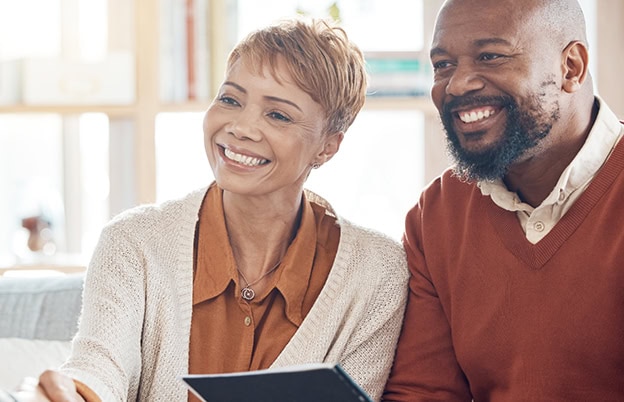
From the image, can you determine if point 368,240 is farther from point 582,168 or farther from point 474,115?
point 582,168

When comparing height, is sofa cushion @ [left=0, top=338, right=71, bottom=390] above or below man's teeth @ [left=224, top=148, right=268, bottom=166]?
below

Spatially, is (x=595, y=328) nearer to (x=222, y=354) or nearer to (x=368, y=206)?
(x=222, y=354)

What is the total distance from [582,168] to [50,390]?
3.39 feet

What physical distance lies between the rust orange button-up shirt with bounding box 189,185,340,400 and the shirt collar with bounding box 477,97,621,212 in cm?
37

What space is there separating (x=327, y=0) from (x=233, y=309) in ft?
5.00

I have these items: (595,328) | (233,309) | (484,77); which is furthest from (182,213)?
(595,328)

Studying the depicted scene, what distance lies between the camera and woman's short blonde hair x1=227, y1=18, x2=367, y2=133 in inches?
77.0

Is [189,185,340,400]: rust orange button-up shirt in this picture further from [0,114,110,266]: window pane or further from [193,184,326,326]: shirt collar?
[0,114,110,266]: window pane

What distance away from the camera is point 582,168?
6.12ft

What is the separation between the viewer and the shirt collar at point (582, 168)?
186 centimetres

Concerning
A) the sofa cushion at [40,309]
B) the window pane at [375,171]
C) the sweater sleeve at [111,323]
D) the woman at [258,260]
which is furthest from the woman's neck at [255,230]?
the window pane at [375,171]

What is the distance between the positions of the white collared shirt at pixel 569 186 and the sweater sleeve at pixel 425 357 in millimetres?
231

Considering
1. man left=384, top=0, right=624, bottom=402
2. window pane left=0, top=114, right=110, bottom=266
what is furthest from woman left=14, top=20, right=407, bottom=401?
window pane left=0, top=114, right=110, bottom=266

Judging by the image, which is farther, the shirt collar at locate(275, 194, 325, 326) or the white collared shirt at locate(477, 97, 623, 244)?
the shirt collar at locate(275, 194, 325, 326)
